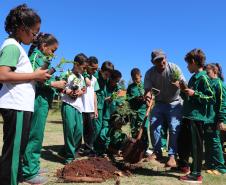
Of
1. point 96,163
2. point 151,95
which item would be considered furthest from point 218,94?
point 96,163

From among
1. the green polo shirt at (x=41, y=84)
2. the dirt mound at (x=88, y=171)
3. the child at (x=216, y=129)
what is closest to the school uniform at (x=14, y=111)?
the green polo shirt at (x=41, y=84)

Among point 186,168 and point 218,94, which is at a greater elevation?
point 218,94

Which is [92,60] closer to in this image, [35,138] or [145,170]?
[145,170]

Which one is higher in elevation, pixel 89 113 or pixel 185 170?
pixel 89 113

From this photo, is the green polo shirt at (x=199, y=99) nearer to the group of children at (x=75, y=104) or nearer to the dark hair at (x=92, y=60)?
the group of children at (x=75, y=104)

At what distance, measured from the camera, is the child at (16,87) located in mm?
3396

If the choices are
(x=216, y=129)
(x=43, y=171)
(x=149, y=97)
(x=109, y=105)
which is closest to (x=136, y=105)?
(x=109, y=105)

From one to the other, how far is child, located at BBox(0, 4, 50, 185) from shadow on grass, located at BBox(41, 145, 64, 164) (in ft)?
12.3

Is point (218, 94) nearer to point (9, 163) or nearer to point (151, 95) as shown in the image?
point (151, 95)

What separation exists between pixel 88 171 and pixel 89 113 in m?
1.98

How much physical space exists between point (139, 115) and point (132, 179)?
275cm

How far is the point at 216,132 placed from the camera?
6824 millimetres

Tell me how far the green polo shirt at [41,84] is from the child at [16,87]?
66.4 inches

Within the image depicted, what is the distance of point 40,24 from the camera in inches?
146
